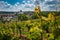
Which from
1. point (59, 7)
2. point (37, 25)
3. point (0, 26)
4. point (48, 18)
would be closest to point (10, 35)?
point (0, 26)

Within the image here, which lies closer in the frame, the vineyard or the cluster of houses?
the vineyard

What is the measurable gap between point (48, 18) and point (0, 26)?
0.87 m

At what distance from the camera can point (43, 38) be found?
3.54m

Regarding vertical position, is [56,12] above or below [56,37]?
above

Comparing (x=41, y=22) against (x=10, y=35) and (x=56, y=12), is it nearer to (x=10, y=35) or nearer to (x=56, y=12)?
(x=56, y=12)

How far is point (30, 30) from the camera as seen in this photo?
3621mm

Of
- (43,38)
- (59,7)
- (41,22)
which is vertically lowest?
(43,38)

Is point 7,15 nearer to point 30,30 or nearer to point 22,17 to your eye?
point 22,17

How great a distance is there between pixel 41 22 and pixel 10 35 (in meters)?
0.59

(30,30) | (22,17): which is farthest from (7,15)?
(30,30)

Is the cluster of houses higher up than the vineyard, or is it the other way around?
the cluster of houses

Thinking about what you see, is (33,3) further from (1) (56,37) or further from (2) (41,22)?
(1) (56,37)

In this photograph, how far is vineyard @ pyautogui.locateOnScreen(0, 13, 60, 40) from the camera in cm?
354

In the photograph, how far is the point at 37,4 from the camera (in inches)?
145
